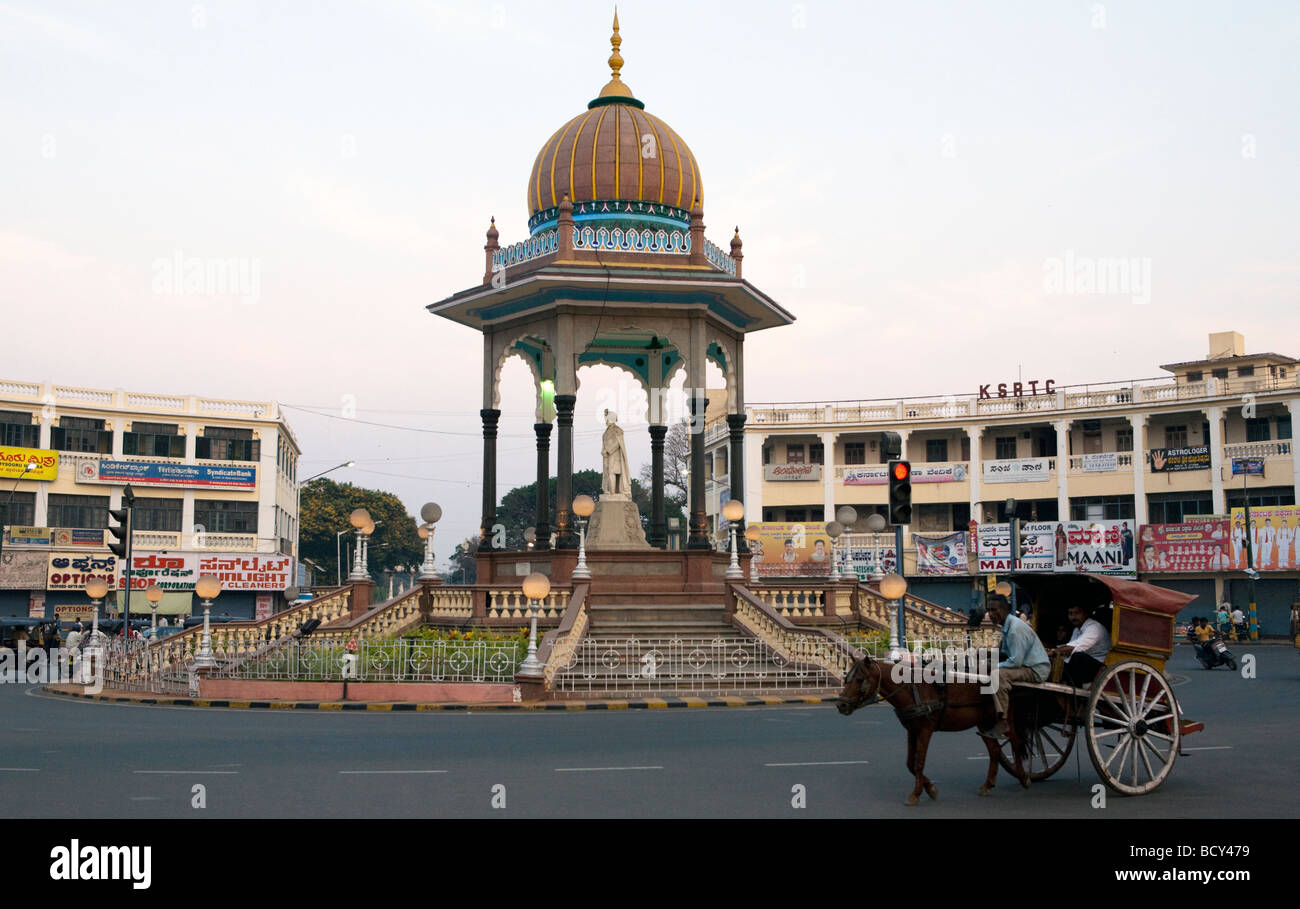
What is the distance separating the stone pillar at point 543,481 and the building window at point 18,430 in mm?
34666

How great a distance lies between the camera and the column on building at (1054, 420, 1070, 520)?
56.5 meters

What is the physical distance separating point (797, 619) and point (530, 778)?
43.2ft

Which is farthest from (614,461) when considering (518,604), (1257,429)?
(1257,429)

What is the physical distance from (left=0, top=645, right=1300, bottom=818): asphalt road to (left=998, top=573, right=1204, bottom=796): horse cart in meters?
0.32

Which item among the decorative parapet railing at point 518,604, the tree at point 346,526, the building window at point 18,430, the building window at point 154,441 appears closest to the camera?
the decorative parapet railing at point 518,604

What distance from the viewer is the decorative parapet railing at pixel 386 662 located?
770 inches

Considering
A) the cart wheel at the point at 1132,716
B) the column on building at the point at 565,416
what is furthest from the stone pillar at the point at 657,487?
the cart wheel at the point at 1132,716

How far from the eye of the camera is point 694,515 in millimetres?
25156

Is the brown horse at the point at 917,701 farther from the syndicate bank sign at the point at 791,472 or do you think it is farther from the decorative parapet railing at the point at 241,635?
the syndicate bank sign at the point at 791,472

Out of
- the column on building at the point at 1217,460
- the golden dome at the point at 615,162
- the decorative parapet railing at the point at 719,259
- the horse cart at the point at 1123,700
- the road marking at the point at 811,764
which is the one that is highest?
the golden dome at the point at 615,162

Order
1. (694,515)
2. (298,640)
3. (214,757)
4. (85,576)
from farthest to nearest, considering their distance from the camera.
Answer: (85,576)
(694,515)
(298,640)
(214,757)

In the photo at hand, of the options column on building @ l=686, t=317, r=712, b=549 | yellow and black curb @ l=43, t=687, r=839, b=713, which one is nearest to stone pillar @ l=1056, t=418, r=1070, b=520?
column on building @ l=686, t=317, r=712, b=549
